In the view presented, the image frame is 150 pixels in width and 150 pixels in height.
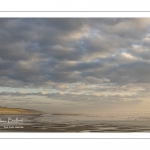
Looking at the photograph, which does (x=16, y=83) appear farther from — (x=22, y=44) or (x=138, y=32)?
(x=138, y=32)

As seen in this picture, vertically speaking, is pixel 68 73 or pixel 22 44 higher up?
pixel 22 44

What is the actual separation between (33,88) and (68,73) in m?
0.59
